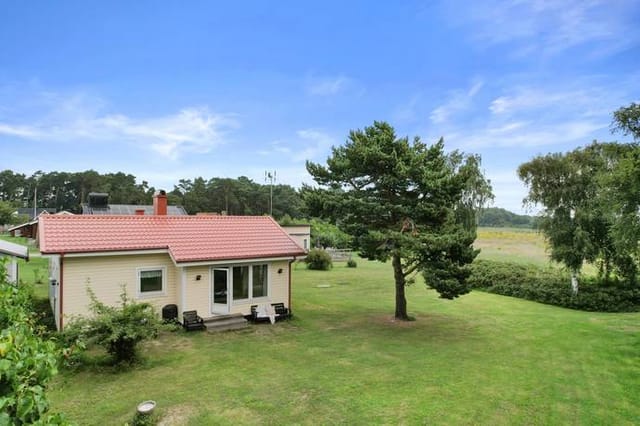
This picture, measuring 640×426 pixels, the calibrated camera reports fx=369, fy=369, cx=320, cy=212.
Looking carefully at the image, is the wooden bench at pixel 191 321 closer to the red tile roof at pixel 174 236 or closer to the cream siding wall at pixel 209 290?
the cream siding wall at pixel 209 290

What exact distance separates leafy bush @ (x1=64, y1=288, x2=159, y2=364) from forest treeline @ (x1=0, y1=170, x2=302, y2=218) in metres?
61.4

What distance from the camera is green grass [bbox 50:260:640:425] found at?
6.95 metres

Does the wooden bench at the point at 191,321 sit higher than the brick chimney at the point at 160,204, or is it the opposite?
the brick chimney at the point at 160,204

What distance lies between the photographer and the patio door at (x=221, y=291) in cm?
1302

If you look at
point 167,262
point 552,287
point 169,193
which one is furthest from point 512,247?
point 169,193

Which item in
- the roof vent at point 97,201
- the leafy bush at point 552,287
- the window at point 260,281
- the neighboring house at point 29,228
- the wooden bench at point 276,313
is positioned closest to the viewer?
the wooden bench at point 276,313

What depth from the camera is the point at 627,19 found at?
1261 cm

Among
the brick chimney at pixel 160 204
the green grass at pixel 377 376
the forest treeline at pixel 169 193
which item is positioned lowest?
the green grass at pixel 377 376

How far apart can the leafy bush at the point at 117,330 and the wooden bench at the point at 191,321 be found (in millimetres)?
2787

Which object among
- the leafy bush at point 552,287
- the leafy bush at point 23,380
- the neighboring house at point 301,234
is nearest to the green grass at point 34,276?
the leafy bush at point 23,380

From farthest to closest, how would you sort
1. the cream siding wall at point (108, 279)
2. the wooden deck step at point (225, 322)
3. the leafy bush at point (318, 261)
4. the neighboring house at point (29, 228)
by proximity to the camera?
1. the leafy bush at point (318, 261)
2. the neighboring house at point (29, 228)
3. the wooden deck step at point (225, 322)
4. the cream siding wall at point (108, 279)

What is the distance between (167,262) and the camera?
41.6ft

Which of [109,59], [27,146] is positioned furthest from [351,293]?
[27,146]

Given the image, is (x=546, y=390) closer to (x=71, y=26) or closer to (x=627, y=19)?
(x=627, y=19)
